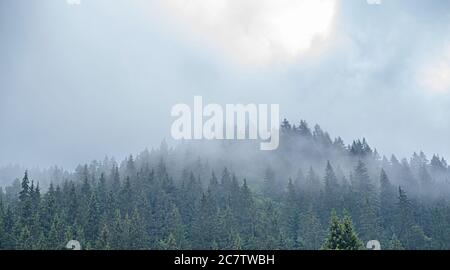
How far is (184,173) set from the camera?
8600 cm

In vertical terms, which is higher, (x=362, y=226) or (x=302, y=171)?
(x=302, y=171)

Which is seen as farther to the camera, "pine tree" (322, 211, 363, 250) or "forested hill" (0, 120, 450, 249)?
"forested hill" (0, 120, 450, 249)

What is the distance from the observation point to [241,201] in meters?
75.0

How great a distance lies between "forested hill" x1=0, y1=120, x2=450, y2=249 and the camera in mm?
58312

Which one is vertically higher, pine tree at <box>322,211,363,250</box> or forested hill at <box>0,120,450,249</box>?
forested hill at <box>0,120,450,249</box>

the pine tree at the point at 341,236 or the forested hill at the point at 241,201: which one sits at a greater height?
the forested hill at the point at 241,201

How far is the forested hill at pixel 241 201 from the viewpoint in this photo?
5831 centimetres

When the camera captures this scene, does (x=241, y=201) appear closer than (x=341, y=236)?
No

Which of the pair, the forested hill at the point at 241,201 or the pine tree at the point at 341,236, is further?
the forested hill at the point at 241,201

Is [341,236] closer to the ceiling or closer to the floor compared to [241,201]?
closer to the floor

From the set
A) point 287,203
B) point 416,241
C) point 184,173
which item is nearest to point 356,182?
point 287,203
